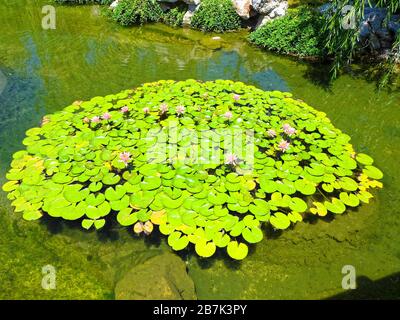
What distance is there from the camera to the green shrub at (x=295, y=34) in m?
7.49

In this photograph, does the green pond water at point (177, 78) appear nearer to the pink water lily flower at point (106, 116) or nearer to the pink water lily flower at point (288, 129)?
the pink water lily flower at point (288, 129)

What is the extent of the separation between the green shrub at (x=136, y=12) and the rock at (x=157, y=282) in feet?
26.4

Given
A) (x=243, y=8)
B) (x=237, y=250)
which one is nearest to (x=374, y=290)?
(x=237, y=250)

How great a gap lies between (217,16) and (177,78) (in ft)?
10.4

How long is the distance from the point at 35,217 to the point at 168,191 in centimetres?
153

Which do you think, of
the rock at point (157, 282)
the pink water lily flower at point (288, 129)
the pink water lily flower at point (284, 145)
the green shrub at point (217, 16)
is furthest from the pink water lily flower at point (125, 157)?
the green shrub at point (217, 16)

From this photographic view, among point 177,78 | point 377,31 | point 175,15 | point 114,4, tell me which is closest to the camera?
point 177,78

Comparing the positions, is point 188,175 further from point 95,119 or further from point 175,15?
point 175,15

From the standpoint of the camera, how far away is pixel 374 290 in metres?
3.24

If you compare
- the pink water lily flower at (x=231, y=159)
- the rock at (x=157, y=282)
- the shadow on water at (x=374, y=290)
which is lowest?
the rock at (x=157, y=282)

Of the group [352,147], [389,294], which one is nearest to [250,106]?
[352,147]
